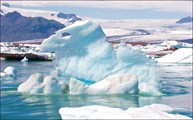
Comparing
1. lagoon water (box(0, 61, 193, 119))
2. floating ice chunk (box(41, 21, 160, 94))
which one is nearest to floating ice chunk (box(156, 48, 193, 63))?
floating ice chunk (box(41, 21, 160, 94))

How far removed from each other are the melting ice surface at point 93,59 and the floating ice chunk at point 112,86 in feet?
3.28

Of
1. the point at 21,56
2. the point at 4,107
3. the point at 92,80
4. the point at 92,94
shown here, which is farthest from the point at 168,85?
the point at 21,56

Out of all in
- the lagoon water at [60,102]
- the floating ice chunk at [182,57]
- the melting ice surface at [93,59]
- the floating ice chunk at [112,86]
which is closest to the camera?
the lagoon water at [60,102]

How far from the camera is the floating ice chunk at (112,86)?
18719 mm

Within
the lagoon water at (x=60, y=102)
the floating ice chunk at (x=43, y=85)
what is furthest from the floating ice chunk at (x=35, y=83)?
the lagoon water at (x=60, y=102)

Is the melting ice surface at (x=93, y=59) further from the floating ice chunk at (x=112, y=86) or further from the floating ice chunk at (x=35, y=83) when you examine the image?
the floating ice chunk at (x=112, y=86)

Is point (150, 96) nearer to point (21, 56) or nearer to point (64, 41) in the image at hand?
point (64, 41)

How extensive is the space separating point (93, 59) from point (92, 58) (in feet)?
0.22

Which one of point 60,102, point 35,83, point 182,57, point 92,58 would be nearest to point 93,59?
point 92,58

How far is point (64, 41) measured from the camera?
20.5 metres

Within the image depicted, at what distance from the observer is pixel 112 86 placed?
19.0 m

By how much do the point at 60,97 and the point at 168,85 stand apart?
7.78m

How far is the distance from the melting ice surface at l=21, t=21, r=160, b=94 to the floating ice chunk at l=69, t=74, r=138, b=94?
1000 mm

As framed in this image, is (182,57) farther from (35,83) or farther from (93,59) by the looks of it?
(35,83)
